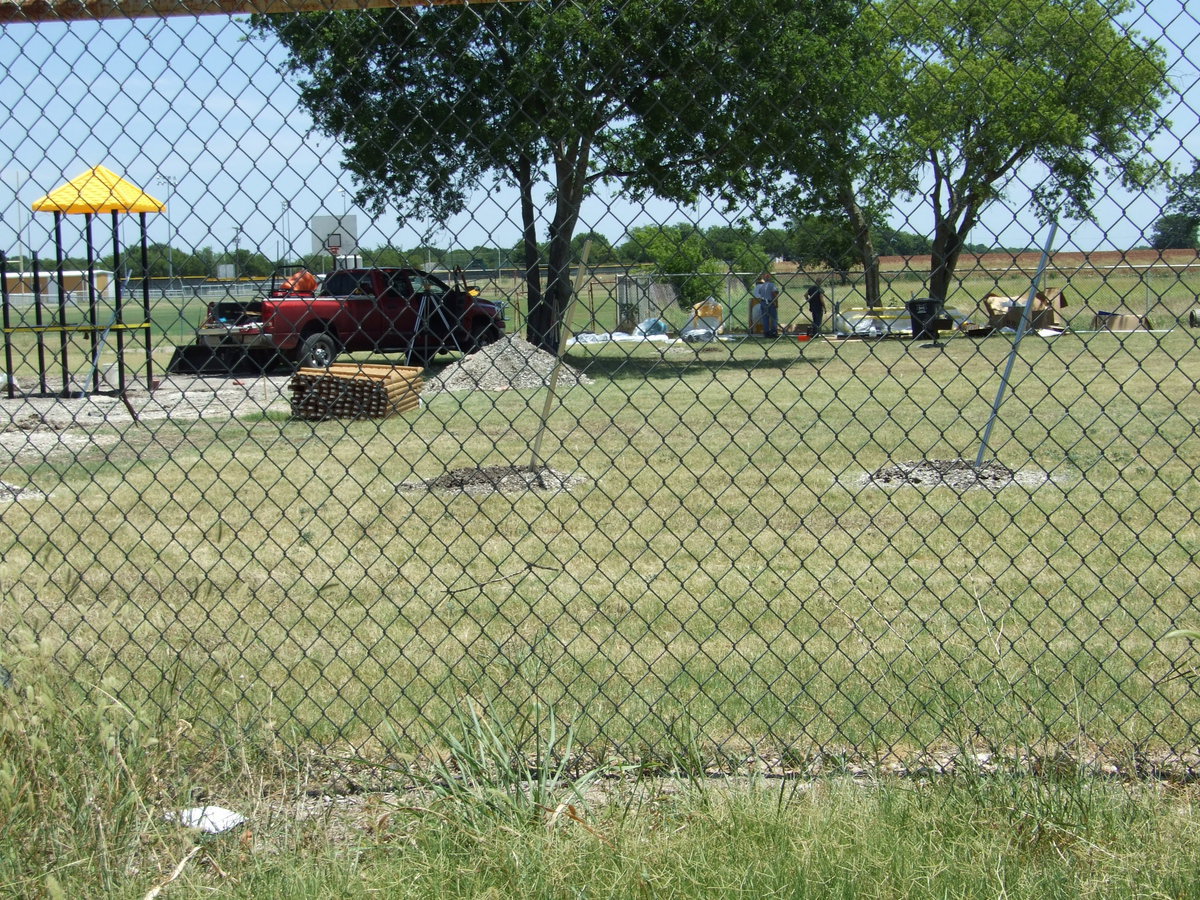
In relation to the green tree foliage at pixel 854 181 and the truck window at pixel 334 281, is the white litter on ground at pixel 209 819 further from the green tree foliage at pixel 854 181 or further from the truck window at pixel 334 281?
the green tree foliage at pixel 854 181

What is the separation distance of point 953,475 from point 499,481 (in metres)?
3.34

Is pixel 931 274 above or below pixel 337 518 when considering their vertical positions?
above

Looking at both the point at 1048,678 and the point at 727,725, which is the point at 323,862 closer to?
the point at 727,725

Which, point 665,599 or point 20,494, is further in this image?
point 20,494

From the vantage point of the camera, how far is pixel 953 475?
27.3ft

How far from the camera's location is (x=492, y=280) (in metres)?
3.32

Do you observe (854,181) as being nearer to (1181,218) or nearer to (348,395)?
(1181,218)

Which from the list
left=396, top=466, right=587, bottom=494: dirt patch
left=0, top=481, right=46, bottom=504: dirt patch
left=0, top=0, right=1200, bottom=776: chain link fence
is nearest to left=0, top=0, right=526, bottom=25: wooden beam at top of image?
left=0, top=0, right=1200, bottom=776: chain link fence

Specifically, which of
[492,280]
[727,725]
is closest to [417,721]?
[727,725]

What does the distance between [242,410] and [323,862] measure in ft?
42.0

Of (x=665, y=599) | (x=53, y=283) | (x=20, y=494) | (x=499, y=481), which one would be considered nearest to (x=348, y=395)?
(x=20, y=494)

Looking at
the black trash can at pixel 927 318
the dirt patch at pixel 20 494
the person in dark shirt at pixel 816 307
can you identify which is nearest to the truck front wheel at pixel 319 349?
the person in dark shirt at pixel 816 307

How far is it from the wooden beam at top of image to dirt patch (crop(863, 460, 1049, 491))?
5692 mm

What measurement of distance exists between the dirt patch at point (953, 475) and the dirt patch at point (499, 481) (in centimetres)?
229
